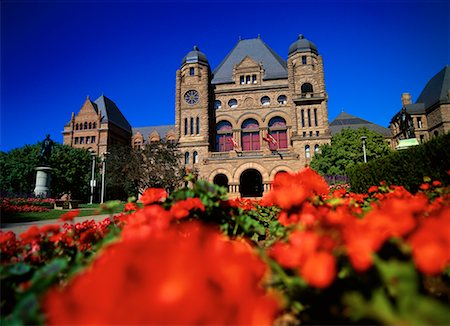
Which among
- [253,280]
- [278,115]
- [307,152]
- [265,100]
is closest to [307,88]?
[278,115]

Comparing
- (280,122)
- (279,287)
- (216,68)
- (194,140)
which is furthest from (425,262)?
(216,68)

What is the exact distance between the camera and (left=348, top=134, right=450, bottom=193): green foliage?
6.67 meters

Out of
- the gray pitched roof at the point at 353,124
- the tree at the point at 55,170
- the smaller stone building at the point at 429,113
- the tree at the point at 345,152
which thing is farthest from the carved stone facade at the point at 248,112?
the gray pitched roof at the point at 353,124

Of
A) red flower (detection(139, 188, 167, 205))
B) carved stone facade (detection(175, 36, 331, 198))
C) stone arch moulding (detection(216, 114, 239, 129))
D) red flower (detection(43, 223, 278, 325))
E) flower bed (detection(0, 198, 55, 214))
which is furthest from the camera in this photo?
stone arch moulding (detection(216, 114, 239, 129))

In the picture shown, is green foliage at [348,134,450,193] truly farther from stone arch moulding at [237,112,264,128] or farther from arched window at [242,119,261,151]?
stone arch moulding at [237,112,264,128]

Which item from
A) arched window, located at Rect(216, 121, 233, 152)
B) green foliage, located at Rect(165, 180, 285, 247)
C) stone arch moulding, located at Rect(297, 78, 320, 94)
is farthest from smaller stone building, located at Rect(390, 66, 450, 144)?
green foliage, located at Rect(165, 180, 285, 247)

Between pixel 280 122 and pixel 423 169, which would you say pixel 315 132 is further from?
pixel 423 169

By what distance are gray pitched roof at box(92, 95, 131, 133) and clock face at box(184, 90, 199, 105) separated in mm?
18823

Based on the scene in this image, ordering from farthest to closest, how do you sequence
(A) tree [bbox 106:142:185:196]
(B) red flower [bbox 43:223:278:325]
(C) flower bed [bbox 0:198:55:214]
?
(A) tree [bbox 106:142:185:196], (C) flower bed [bbox 0:198:55:214], (B) red flower [bbox 43:223:278:325]

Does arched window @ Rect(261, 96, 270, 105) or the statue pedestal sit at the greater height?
arched window @ Rect(261, 96, 270, 105)

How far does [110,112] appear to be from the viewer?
47938 mm

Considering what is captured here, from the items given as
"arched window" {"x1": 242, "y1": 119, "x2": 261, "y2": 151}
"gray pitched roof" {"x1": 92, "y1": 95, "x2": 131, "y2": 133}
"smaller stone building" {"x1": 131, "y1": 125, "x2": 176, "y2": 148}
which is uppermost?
"gray pitched roof" {"x1": 92, "y1": 95, "x2": 131, "y2": 133}

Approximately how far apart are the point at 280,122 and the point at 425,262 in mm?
34433

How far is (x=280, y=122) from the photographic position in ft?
112
